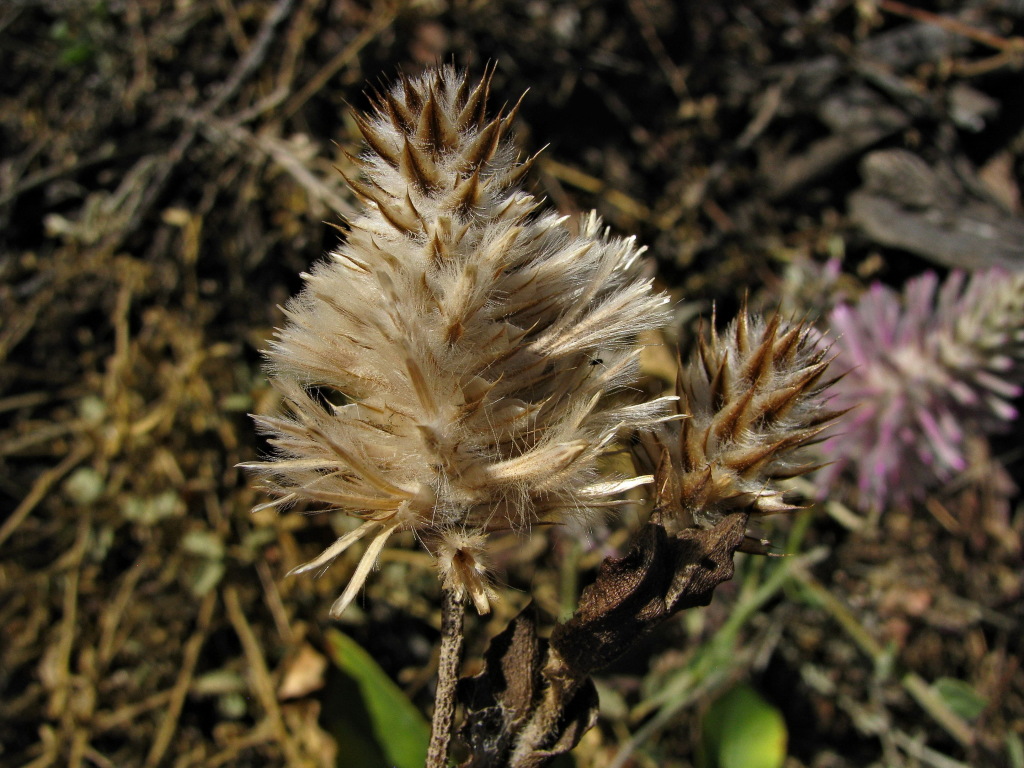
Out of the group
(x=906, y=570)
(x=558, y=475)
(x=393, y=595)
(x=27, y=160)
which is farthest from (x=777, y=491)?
(x=27, y=160)

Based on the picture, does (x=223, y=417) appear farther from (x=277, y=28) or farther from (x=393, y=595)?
(x=277, y=28)

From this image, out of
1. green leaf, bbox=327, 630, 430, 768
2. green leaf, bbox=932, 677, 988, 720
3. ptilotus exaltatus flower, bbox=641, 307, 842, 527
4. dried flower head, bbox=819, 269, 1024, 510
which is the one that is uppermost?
dried flower head, bbox=819, 269, 1024, 510

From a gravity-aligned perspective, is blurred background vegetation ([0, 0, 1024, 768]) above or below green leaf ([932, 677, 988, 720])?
above

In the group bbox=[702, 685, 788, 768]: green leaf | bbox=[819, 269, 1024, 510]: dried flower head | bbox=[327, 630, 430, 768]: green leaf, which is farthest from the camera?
bbox=[819, 269, 1024, 510]: dried flower head

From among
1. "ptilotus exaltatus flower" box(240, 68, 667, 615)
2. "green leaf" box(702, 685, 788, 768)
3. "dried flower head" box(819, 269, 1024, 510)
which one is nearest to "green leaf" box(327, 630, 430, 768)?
"green leaf" box(702, 685, 788, 768)

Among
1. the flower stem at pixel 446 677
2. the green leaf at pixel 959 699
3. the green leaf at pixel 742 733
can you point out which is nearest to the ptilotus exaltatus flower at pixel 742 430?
the flower stem at pixel 446 677

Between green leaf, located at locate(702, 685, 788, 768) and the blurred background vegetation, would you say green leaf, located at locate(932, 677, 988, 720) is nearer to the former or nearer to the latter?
the blurred background vegetation
